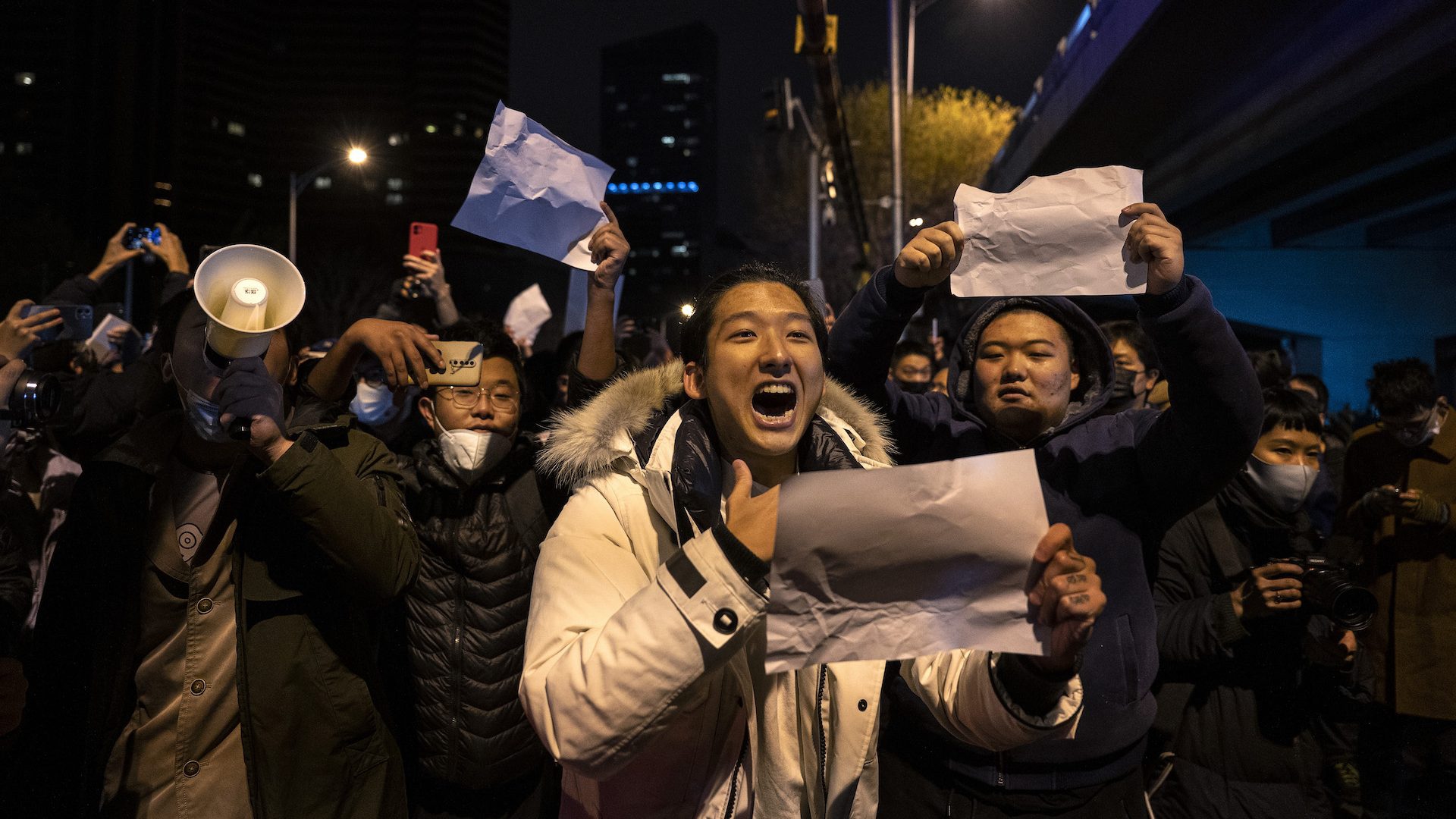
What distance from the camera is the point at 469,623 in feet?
10.7

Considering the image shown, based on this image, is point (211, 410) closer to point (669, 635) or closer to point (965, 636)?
point (669, 635)

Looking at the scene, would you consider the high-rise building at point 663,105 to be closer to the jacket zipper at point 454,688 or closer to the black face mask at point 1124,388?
the black face mask at point 1124,388

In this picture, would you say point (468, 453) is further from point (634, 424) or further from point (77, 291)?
point (77, 291)

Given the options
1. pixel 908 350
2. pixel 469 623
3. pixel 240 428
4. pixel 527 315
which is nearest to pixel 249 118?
pixel 527 315

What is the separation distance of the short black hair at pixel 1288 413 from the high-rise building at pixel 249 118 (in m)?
6.35

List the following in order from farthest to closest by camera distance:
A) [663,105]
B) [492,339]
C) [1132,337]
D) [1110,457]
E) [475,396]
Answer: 1. [663,105]
2. [1132,337]
3. [492,339]
4. [475,396]
5. [1110,457]

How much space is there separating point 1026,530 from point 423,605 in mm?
2358

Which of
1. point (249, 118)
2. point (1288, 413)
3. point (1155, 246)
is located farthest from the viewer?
point (249, 118)

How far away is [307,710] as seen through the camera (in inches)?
99.7

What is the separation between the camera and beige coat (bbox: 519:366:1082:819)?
63.9 inches

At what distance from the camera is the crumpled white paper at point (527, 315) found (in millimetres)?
7285

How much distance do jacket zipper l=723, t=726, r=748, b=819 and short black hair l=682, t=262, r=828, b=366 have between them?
88 centimetres

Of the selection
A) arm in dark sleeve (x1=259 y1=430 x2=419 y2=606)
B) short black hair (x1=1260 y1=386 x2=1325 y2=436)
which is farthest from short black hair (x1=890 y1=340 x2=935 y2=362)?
arm in dark sleeve (x1=259 y1=430 x2=419 y2=606)

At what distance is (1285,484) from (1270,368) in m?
2.41
